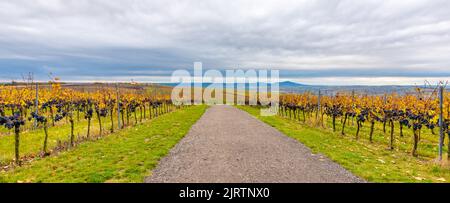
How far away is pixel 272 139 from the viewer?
12.3 metres

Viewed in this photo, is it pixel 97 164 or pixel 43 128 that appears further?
pixel 43 128

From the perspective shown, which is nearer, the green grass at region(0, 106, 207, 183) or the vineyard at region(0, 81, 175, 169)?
the green grass at region(0, 106, 207, 183)

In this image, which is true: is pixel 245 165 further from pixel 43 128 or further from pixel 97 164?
pixel 43 128

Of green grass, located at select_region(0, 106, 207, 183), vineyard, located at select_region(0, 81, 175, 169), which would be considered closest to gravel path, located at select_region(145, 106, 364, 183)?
green grass, located at select_region(0, 106, 207, 183)

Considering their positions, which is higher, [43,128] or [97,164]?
[97,164]

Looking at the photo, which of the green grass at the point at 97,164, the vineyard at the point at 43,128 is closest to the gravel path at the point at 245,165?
the green grass at the point at 97,164

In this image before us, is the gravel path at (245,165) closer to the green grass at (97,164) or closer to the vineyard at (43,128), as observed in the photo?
the green grass at (97,164)

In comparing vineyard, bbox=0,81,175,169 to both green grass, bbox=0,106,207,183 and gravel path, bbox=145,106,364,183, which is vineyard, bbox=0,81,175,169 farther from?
gravel path, bbox=145,106,364,183

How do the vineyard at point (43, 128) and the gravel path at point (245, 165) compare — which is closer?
the gravel path at point (245, 165)

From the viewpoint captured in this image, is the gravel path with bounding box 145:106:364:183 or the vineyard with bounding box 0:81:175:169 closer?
the gravel path with bounding box 145:106:364:183

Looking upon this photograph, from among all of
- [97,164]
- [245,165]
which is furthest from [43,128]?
[245,165]

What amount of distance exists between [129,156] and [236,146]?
3.94 m

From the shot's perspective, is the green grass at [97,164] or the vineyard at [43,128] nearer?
the green grass at [97,164]
